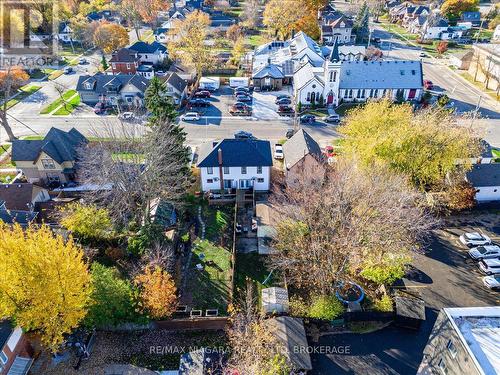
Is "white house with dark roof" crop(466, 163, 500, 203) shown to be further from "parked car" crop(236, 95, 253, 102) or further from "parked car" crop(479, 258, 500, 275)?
"parked car" crop(236, 95, 253, 102)

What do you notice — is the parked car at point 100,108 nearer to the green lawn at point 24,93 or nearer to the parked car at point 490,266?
the green lawn at point 24,93

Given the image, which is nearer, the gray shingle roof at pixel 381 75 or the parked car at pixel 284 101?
the gray shingle roof at pixel 381 75

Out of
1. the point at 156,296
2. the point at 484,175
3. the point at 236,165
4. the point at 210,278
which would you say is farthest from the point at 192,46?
the point at 156,296

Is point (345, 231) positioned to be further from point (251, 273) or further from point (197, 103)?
point (197, 103)

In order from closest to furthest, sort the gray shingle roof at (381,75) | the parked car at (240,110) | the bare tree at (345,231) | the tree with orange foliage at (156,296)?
the tree with orange foliage at (156,296) → the bare tree at (345,231) → the parked car at (240,110) → the gray shingle roof at (381,75)

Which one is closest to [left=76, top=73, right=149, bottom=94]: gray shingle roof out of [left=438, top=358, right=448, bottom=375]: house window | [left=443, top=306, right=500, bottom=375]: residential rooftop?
[left=443, top=306, right=500, bottom=375]: residential rooftop

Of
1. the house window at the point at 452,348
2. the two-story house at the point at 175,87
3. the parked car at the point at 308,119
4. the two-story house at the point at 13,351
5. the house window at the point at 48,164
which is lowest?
the two-story house at the point at 13,351

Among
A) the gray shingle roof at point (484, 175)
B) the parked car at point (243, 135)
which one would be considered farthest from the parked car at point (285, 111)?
the gray shingle roof at point (484, 175)
